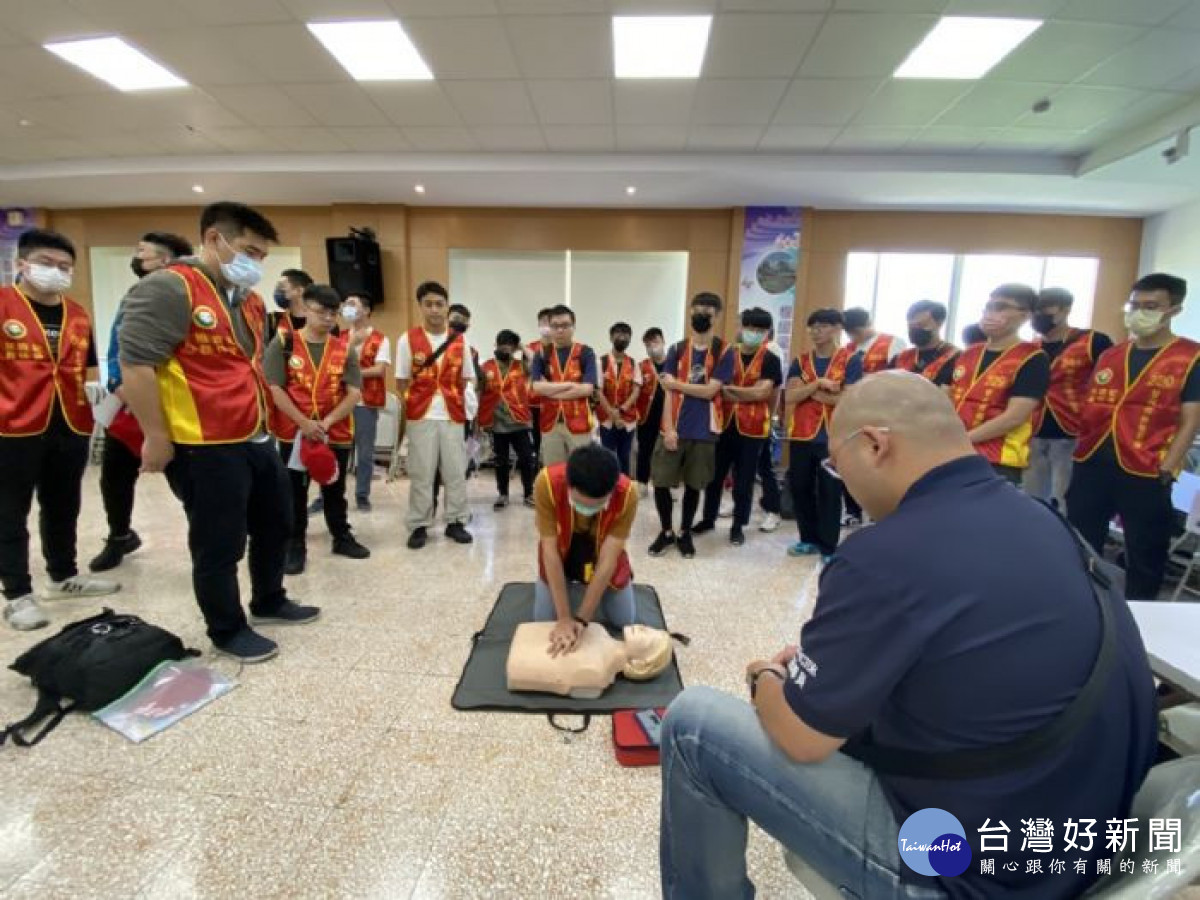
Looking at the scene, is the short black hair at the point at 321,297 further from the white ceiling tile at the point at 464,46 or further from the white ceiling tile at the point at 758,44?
the white ceiling tile at the point at 758,44

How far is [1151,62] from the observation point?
3.29 m

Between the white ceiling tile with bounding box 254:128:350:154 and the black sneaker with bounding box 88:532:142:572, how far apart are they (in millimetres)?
3608

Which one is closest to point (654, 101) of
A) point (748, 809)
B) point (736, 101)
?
point (736, 101)

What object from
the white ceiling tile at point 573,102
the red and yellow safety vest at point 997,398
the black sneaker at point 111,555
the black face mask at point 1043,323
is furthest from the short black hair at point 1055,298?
the black sneaker at point 111,555

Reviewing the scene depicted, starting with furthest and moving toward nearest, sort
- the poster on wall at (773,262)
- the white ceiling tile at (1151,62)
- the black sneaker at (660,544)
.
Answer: the poster on wall at (773,262)
the black sneaker at (660,544)
the white ceiling tile at (1151,62)

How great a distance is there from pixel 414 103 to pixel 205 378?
3.31 meters

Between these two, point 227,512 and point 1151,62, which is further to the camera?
point 1151,62

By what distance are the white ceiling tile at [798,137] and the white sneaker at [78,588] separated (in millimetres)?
5218

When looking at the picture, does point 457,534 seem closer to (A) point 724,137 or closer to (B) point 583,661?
(B) point 583,661

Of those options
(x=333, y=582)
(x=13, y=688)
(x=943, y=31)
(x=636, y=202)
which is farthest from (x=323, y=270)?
(x=943, y=31)

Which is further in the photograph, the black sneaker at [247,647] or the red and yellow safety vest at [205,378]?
the black sneaker at [247,647]

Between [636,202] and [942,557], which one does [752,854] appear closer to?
[942,557]

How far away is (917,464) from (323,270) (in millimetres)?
7207

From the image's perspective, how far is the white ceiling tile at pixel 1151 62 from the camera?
307 cm
